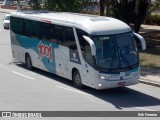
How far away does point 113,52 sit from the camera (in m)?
17.2

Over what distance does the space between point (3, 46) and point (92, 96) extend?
17142mm

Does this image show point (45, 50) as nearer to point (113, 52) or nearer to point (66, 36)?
point (66, 36)

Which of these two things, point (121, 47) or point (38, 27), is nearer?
point (121, 47)

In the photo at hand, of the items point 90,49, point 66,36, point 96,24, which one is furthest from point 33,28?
point 90,49

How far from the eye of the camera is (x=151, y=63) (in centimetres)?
2398

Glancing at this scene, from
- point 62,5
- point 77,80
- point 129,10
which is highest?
point 62,5

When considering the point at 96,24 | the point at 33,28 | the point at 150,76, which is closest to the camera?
the point at 96,24

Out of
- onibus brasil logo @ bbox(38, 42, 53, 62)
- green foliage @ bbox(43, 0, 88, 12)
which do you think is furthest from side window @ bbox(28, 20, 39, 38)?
green foliage @ bbox(43, 0, 88, 12)

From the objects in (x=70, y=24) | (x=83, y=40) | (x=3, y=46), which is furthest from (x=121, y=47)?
(x=3, y=46)

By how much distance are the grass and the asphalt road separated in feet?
15.3

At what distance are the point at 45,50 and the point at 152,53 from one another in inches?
342

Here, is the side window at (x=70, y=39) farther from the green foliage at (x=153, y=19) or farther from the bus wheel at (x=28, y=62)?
the green foliage at (x=153, y=19)

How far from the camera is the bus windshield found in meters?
17.1

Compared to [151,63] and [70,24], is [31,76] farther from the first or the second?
[151,63]
